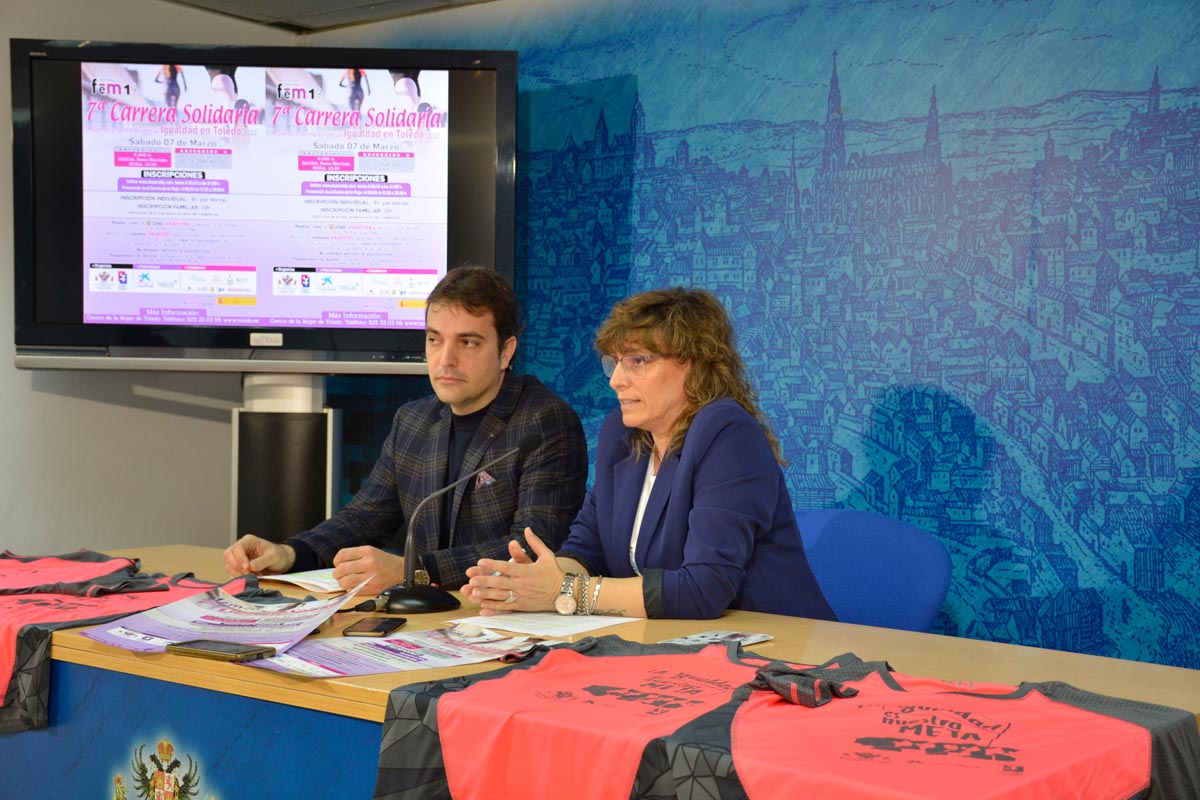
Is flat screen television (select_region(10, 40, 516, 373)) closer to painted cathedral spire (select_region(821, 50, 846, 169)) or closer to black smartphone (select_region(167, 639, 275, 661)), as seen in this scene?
painted cathedral spire (select_region(821, 50, 846, 169))

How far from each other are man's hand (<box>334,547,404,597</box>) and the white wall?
6.78 ft

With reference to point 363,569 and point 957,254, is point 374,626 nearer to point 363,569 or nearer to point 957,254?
point 363,569

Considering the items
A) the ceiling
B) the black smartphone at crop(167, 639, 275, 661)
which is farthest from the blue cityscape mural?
the black smartphone at crop(167, 639, 275, 661)

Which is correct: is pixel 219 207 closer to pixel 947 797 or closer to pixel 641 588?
pixel 641 588

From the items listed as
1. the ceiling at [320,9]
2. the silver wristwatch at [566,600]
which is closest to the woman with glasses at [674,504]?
the silver wristwatch at [566,600]

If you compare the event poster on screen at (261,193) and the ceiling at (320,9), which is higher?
the ceiling at (320,9)

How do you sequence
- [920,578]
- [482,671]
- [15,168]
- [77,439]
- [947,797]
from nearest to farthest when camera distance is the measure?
[947,797] → [482,671] → [920,578] → [15,168] → [77,439]

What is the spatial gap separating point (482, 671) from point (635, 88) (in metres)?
2.59

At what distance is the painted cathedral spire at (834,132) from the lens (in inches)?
132

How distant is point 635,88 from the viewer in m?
3.77

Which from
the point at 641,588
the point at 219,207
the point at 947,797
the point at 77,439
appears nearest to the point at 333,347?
the point at 219,207

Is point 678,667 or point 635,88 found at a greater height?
point 635,88

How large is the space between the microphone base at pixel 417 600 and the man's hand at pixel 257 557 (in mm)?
494

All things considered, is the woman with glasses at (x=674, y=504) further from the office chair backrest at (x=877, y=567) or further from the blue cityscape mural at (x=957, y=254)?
the blue cityscape mural at (x=957, y=254)
